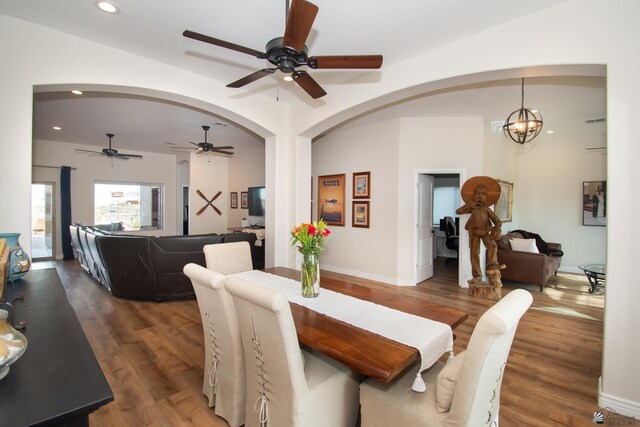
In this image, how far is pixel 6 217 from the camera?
8.22 ft

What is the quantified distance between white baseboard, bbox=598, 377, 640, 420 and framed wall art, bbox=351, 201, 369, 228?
3.93 metres

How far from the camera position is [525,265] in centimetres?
498

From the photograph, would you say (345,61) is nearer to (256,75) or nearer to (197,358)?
(256,75)

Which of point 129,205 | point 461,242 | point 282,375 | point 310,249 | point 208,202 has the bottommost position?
point 282,375

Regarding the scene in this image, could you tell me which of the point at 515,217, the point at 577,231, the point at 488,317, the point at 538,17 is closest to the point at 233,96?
the point at 538,17

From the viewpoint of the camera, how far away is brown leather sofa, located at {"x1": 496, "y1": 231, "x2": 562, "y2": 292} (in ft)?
15.9

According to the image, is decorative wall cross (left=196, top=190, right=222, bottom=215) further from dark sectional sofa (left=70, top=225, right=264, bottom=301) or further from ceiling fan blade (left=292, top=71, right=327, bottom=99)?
ceiling fan blade (left=292, top=71, right=327, bottom=99)

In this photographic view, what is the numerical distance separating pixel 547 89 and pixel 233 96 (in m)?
4.16

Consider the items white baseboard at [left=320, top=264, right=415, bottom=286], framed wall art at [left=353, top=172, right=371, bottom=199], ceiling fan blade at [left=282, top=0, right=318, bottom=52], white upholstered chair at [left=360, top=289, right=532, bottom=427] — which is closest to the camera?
white upholstered chair at [left=360, top=289, right=532, bottom=427]

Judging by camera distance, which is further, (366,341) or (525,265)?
(525,265)

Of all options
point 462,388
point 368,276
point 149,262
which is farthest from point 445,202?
point 462,388

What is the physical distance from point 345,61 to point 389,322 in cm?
185

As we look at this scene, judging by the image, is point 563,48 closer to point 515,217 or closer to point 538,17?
point 538,17

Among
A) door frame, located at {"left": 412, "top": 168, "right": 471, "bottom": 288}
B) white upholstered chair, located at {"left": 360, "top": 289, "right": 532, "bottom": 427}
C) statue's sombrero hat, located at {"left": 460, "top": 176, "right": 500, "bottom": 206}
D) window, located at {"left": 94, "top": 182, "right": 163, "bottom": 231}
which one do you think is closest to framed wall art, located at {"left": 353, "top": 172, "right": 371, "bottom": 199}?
door frame, located at {"left": 412, "top": 168, "right": 471, "bottom": 288}
